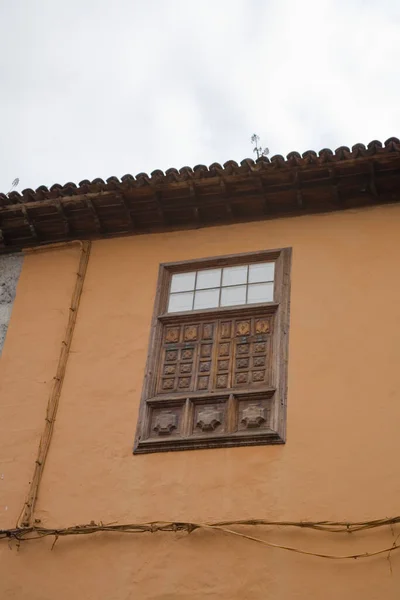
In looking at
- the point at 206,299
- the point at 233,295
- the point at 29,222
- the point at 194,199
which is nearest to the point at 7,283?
the point at 29,222

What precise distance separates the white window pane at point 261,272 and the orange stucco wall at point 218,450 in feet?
0.73

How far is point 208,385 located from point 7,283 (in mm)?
3007

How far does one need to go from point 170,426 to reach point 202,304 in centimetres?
149

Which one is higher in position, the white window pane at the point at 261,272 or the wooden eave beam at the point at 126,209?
the wooden eave beam at the point at 126,209

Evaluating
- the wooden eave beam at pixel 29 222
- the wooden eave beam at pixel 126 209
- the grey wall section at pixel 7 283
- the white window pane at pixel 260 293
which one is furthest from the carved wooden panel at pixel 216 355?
the wooden eave beam at pixel 29 222

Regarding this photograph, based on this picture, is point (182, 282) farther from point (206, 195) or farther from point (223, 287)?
point (206, 195)

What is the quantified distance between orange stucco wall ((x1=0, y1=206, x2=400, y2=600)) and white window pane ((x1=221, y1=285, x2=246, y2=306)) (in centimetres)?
52

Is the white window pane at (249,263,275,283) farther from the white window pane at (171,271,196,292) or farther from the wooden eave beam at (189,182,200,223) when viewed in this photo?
the wooden eave beam at (189,182,200,223)

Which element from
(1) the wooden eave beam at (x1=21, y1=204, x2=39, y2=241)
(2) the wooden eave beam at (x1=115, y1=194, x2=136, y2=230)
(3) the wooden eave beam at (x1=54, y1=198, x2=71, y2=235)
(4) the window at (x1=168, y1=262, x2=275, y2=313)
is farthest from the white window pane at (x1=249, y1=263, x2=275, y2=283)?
(1) the wooden eave beam at (x1=21, y1=204, x2=39, y2=241)

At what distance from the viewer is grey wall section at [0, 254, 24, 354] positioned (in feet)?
33.1

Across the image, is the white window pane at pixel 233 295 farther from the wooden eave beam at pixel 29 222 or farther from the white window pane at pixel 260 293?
the wooden eave beam at pixel 29 222

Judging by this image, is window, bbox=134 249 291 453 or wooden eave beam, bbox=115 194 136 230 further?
wooden eave beam, bbox=115 194 136 230

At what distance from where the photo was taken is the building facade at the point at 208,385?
7625 mm

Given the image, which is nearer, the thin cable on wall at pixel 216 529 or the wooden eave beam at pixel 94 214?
the thin cable on wall at pixel 216 529
